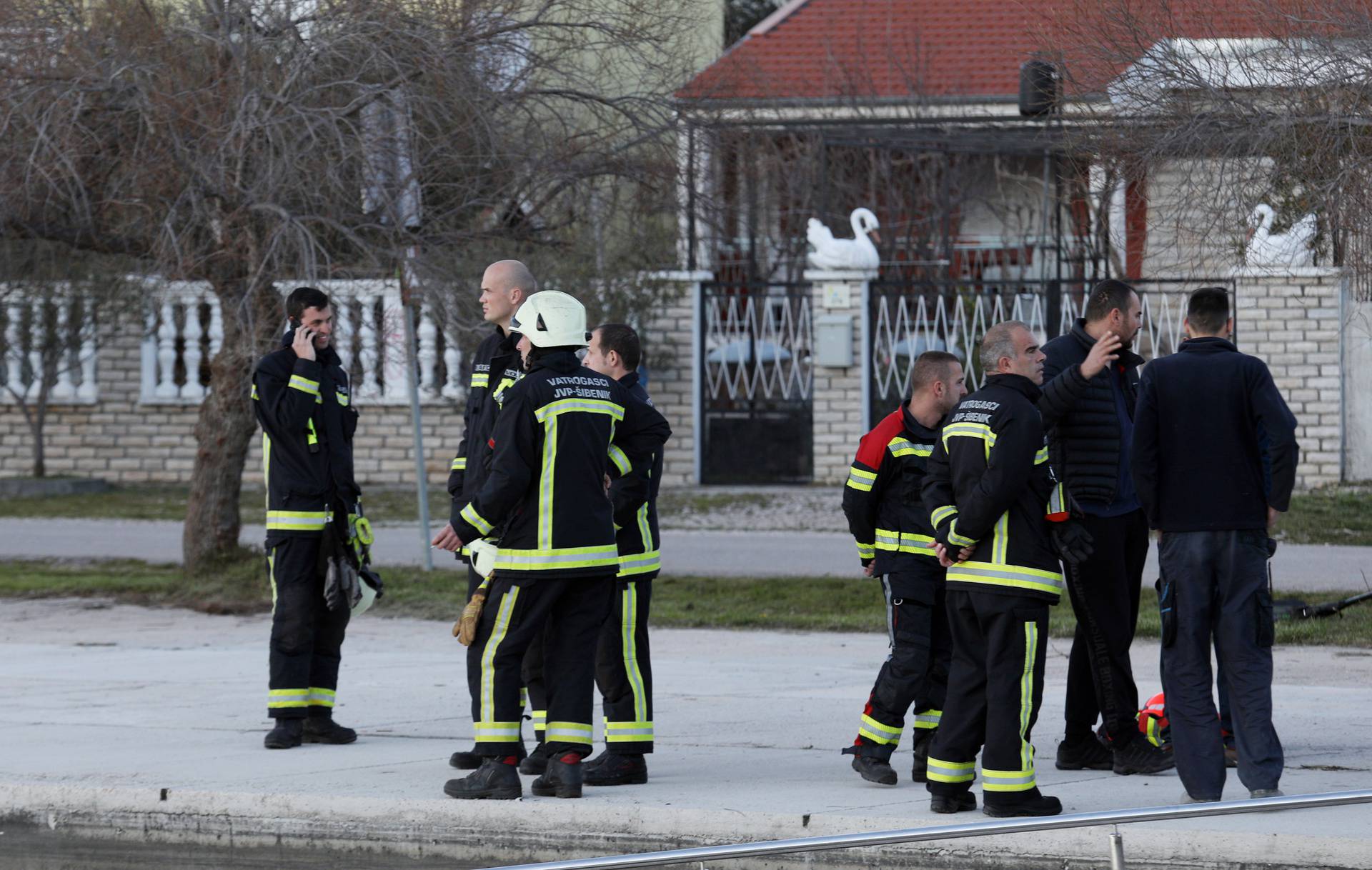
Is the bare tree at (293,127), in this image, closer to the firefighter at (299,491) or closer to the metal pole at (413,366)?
the metal pole at (413,366)

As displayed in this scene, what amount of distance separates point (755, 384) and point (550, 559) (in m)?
11.5

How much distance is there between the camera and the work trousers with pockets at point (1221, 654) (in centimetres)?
577

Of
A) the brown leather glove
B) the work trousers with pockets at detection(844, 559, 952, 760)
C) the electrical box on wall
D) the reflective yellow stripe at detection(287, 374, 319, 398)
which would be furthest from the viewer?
the electrical box on wall

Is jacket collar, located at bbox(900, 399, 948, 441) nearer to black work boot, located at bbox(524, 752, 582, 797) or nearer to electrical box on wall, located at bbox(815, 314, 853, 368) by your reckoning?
black work boot, located at bbox(524, 752, 582, 797)

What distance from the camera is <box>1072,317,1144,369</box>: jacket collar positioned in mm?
6566

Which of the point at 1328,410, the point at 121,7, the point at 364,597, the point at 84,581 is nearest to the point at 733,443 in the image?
the point at 1328,410

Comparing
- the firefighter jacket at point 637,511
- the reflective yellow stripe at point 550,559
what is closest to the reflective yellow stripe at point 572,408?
the firefighter jacket at point 637,511

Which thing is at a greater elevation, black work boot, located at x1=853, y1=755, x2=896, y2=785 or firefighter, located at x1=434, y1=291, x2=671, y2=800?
firefighter, located at x1=434, y1=291, x2=671, y2=800

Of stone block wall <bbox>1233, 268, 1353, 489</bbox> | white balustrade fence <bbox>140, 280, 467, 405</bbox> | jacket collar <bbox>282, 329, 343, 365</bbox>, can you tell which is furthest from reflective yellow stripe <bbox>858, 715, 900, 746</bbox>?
stone block wall <bbox>1233, 268, 1353, 489</bbox>

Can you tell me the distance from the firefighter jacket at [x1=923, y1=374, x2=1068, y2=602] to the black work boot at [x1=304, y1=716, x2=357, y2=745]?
2987mm

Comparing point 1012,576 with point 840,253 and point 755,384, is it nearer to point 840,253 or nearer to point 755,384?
point 840,253

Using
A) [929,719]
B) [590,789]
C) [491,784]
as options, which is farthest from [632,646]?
[929,719]

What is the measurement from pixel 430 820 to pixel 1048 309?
37.4 ft

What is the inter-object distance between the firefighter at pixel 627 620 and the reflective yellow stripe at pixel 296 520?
149 centimetres
